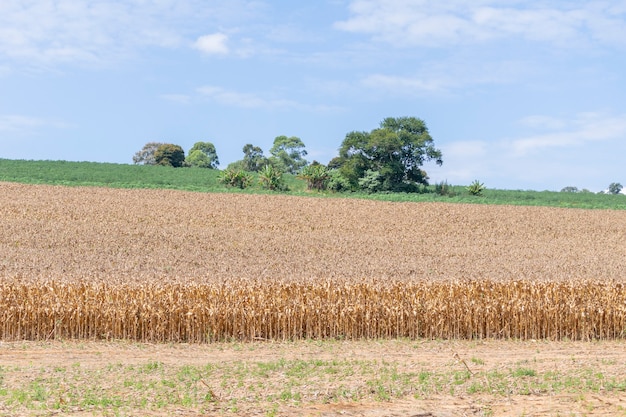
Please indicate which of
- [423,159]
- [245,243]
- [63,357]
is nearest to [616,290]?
[63,357]

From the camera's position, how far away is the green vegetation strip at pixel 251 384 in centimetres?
1166

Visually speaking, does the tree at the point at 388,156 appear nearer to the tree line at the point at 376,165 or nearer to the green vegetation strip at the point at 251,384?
the tree line at the point at 376,165

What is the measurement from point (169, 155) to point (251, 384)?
108405 mm

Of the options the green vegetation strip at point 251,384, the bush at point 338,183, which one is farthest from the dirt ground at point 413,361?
the bush at point 338,183

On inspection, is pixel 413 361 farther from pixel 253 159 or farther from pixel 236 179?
pixel 253 159

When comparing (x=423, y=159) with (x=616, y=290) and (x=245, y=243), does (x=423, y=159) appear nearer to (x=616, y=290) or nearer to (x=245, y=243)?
(x=245, y=243)

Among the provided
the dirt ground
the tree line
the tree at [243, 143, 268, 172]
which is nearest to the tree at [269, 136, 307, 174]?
the tree at [243, 143, 268, 172]

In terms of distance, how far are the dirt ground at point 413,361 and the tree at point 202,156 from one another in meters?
117

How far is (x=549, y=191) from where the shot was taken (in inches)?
3514

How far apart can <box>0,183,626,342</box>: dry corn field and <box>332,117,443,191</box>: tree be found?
12.9m

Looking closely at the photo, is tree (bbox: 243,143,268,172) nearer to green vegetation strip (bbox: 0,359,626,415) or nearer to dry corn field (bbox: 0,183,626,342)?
dry corn field (bbox: 0,183,626,342)

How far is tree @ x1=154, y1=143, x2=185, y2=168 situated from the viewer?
387 ft

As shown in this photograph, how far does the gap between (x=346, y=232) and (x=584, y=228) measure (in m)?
18.2

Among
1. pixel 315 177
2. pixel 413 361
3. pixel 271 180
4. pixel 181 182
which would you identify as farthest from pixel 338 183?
pixel 413 361
